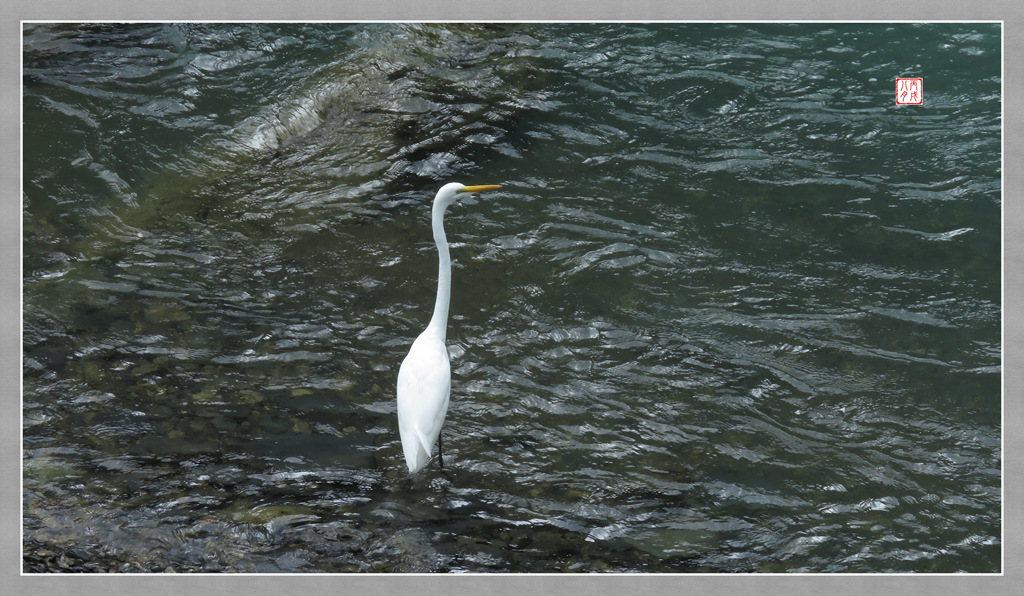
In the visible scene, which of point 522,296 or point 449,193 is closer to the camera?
point 449,193

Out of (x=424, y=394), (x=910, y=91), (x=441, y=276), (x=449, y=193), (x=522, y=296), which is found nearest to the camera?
(x=424, y=394)

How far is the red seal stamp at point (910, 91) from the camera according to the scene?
859 cm

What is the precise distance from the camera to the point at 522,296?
6.42m

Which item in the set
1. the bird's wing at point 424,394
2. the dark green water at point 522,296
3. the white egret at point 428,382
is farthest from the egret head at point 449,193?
the dark green water at point 522,296

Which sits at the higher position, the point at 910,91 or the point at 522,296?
the point at 910,91

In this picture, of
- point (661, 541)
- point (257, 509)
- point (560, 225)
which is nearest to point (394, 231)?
point (560, 225)

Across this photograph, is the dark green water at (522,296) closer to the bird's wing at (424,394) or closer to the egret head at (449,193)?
the bird's wing at (424,394)

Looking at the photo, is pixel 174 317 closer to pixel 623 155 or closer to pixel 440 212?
pixel 440 212

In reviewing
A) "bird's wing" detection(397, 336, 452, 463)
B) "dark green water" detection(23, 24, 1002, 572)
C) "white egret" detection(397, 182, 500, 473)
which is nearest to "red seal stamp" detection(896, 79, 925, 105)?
"dark green water" detection(23, 24, 1002, 572)

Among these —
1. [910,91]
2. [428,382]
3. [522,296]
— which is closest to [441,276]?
[428,382]

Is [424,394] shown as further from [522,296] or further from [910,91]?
[910,91]

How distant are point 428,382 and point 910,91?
6.66m

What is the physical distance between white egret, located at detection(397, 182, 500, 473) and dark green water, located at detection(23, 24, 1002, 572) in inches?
11.8

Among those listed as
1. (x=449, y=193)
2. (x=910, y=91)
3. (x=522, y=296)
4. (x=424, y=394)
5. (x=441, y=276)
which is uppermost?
(x=910, y=91)
